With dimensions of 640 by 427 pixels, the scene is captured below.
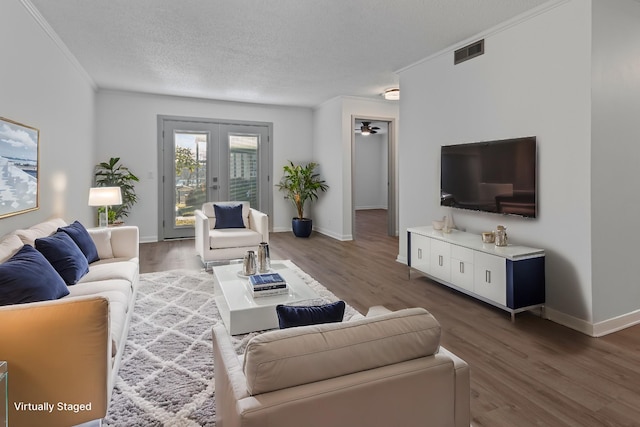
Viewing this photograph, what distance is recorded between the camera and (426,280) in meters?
4.28

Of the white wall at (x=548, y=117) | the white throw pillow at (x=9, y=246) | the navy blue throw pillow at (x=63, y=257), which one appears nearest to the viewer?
the white throw pillow at (x=9, y=246)

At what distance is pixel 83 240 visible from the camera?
321cm

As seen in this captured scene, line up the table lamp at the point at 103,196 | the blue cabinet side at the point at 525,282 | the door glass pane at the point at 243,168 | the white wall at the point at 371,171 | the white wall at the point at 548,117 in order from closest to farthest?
the white wall at the point at 548,117
the blue cabinet side at the point at 525,282
the table lamp at the point at 103,196
the door glass pane at the point at 243,168
the white wall at the point at 371,171

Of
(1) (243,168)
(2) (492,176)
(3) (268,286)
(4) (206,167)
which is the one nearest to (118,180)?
(4) (206,167)

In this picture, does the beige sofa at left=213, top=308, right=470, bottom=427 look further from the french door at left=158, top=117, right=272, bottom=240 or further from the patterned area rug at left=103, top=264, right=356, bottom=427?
the french door at left=158, top=117, right=272, bottom=240

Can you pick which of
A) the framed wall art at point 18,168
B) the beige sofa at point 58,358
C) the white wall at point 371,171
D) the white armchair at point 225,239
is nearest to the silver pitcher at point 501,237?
the white armchair at point 225,239

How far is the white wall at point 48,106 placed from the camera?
2.77 m

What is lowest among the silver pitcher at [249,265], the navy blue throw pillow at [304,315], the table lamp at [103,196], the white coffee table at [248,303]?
the white coffee table at [248,303]

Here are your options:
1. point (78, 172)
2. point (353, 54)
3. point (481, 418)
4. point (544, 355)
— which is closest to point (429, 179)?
point (353, 54)

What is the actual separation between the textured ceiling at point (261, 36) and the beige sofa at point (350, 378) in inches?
114

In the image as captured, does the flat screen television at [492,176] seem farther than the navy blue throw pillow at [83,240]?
Yes

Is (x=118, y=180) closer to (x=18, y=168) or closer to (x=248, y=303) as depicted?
(x=18, y=168)

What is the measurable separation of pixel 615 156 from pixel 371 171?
9932 millimetres

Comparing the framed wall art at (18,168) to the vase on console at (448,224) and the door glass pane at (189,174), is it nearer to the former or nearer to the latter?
the door glass pane at (189,174)
